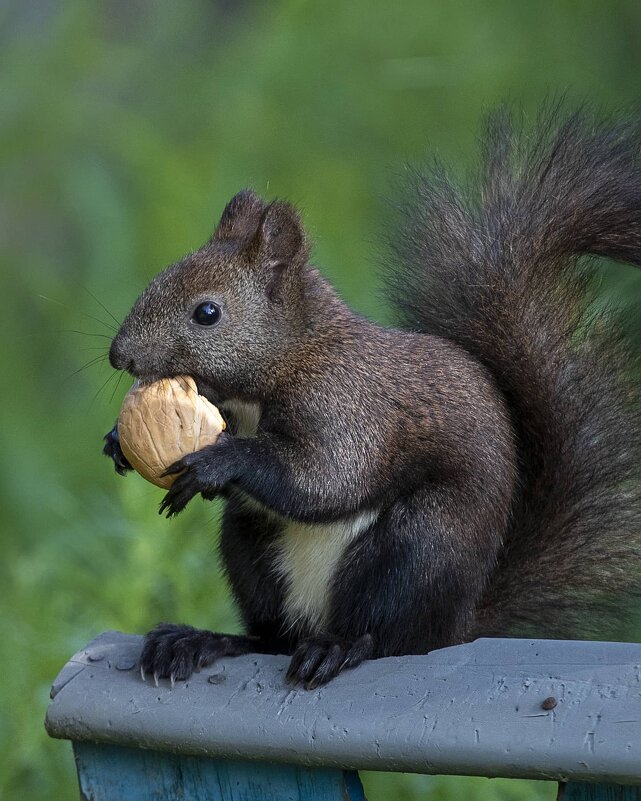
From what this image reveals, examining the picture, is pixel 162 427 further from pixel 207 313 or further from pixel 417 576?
pixel 417 576

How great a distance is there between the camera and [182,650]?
1606 millimetres

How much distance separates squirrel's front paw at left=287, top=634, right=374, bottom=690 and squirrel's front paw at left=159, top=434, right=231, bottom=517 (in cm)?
21

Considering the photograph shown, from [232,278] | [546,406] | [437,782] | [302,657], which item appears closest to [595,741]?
[302,657]

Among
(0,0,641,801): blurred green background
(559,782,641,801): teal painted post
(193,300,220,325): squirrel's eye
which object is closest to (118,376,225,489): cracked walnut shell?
(193,300,220,325): squirrel's eye

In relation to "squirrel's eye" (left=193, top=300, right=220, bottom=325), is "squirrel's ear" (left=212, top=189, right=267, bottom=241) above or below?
above

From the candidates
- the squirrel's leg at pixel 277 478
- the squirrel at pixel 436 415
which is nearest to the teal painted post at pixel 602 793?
the squirrel at pixel 436 415

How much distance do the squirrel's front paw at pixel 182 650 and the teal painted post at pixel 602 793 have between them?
0.46 meters

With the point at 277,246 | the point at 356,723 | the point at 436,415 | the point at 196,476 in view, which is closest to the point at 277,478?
the point at 196,476

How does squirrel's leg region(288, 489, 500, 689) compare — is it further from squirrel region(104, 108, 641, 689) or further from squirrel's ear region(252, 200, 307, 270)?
squirrel's ear region(252, 200, 307, 270)

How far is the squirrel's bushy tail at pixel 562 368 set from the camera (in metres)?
1.76

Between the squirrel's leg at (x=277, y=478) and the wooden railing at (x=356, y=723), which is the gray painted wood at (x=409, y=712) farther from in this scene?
the squirrel's leg at (x=277, y=478)

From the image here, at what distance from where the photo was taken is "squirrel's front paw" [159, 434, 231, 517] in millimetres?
1605

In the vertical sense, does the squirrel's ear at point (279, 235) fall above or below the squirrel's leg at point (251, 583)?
above

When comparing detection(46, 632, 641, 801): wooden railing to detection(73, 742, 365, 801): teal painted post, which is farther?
detection(73, 742, 365, 801): teal painted post
